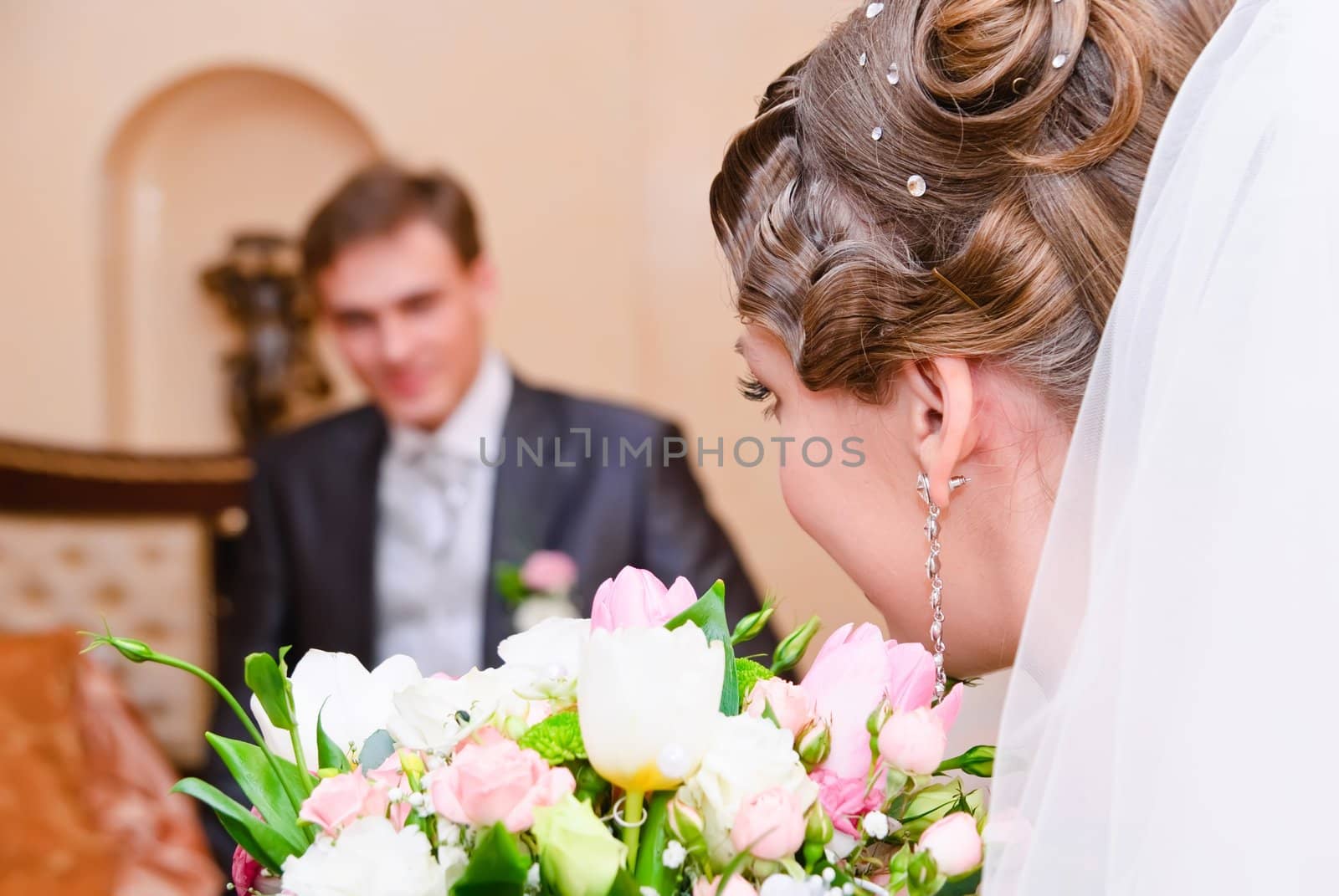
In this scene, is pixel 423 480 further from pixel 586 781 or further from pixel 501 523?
pixel 586 781

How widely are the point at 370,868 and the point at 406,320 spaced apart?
2192 millimetres

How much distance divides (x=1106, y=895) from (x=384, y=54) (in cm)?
372

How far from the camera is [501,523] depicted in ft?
8.13

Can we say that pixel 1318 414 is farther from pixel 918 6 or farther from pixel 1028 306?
pixel 918 6

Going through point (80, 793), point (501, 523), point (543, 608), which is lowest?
point (80, 793)

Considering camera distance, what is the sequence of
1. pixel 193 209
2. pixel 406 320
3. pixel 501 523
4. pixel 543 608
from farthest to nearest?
pixel 193 209 → pixel 406 320 → pixel 501 523 → pixel 543 608

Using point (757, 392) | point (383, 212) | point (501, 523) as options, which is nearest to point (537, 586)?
point (501, 523)

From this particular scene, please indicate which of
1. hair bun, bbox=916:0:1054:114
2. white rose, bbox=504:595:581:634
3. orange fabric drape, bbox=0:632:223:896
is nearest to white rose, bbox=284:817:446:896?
hair bun, bbox=916:0:1054:114

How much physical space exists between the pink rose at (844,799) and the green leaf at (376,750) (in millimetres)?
243

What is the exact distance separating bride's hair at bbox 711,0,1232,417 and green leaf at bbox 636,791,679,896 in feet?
1.15

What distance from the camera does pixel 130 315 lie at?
403cm

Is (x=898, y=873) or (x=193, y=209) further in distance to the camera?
(x=193, y=209)

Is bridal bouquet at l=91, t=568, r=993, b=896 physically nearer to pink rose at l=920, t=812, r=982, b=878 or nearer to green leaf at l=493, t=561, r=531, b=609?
pink rose at l=920, t=812, r=982, b=878

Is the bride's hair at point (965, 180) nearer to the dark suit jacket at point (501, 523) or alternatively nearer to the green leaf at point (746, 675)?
the green leaf at point (746, 675)
